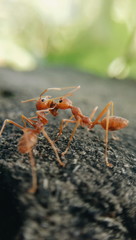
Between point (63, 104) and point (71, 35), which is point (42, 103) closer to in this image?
point (63, 104)

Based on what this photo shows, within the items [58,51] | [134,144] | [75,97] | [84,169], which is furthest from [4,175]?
[58,51]

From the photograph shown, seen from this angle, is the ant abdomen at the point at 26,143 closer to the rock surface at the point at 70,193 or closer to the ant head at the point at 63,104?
the rock surface at the point at 70,193

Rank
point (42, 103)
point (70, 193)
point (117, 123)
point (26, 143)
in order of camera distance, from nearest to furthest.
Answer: point (70, 193) → point (26, 143) → point (117, 123) → point (42, 103)

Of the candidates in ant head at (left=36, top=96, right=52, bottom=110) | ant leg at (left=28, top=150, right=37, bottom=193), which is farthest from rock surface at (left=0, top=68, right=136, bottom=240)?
ant head at (left=36, top=96, right=52, bottom=110)

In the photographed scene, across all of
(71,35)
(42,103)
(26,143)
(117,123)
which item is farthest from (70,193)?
(71,35)

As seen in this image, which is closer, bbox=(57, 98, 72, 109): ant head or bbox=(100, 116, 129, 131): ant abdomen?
bbox=(100, 116, 129, 131): ant abdomen

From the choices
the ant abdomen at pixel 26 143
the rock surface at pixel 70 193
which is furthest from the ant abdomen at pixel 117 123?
the ant abdomen at pixel 26 143

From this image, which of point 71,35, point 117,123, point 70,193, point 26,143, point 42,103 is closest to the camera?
point 70,193

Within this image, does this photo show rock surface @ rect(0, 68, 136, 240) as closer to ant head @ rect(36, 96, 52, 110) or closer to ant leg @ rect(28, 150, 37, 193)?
ant leg @ rect(28, 150, 37, 193)

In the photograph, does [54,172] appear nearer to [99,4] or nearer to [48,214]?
[48,214]
